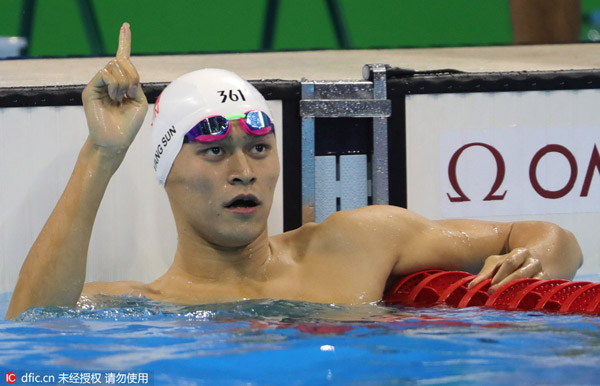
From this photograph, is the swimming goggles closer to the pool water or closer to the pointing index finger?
the pointing index finger

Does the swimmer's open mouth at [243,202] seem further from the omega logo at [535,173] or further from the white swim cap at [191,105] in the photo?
the omega logo at [535,173]

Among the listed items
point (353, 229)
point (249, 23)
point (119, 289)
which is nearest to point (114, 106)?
point (119, 289)

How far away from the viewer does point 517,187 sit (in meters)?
2.96

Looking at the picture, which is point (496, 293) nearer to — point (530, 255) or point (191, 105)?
point (530, 255)

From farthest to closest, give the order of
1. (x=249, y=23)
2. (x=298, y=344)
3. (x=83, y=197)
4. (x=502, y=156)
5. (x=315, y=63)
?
(x=249, y=23), (x=315, y=63), (x=502, y=156), (x=83, y=197), (x=298, y=344)

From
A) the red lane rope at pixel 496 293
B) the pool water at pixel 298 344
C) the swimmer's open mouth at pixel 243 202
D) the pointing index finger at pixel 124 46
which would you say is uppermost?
the pointing index finger at pixel 124 46

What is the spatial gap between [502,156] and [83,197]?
1507mm

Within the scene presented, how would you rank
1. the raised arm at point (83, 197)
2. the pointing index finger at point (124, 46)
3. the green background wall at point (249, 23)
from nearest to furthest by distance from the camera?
the raised arm at point (83, 197) → the pointing index finger at point (124, 46) → the green background wall at point (249, 23)

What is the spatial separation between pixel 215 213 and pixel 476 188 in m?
1.04

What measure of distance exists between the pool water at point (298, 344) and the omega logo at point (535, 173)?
2.40 ft

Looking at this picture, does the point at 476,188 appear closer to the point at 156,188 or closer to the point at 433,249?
the point at 433,249

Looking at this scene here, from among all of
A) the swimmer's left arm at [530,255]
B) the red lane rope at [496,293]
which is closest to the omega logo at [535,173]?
the swimmer's left arm at [530,255]

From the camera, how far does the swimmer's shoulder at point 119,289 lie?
7.77ft

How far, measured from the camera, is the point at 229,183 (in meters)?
2.34
